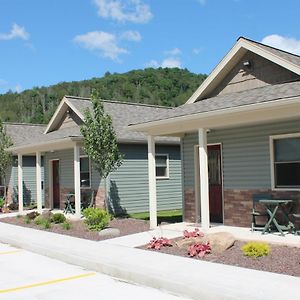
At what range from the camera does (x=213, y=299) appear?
259 inches

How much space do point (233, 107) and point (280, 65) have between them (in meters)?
2.55

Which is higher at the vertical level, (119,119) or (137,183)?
(119,119)

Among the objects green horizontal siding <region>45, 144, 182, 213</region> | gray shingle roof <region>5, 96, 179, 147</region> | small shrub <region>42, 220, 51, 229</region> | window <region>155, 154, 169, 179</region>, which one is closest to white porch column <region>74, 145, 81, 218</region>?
gray shingle roof <region>5, 96, 179, 147</region>

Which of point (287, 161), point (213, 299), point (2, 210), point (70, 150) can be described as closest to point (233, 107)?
point (287, 161)

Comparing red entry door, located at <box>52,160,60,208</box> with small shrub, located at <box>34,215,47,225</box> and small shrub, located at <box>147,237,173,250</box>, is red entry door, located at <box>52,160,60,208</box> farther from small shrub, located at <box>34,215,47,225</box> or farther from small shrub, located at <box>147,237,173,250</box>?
small shrub, located at <box>147,237,173,250</box>

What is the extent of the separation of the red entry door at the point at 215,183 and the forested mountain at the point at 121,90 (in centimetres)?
2099

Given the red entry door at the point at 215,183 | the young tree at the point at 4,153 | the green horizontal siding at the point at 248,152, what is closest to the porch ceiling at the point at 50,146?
the young tree at the point at 4,153

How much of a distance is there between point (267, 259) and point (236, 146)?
4.86 m

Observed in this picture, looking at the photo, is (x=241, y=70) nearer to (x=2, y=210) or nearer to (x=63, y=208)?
(x=63, y=208)

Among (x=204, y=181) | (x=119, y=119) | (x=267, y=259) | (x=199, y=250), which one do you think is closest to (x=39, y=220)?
(x=119, y=119)

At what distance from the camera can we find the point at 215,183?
1397 centimetres

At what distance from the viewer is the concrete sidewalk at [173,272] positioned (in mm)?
6613

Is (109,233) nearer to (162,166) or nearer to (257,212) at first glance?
(257,212)

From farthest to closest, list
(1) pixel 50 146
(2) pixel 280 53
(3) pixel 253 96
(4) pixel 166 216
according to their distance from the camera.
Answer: (1) pixel 50 146 < (4) pixel 166 216 < (2) pixel 280 53 < (3) pixel 253 96
